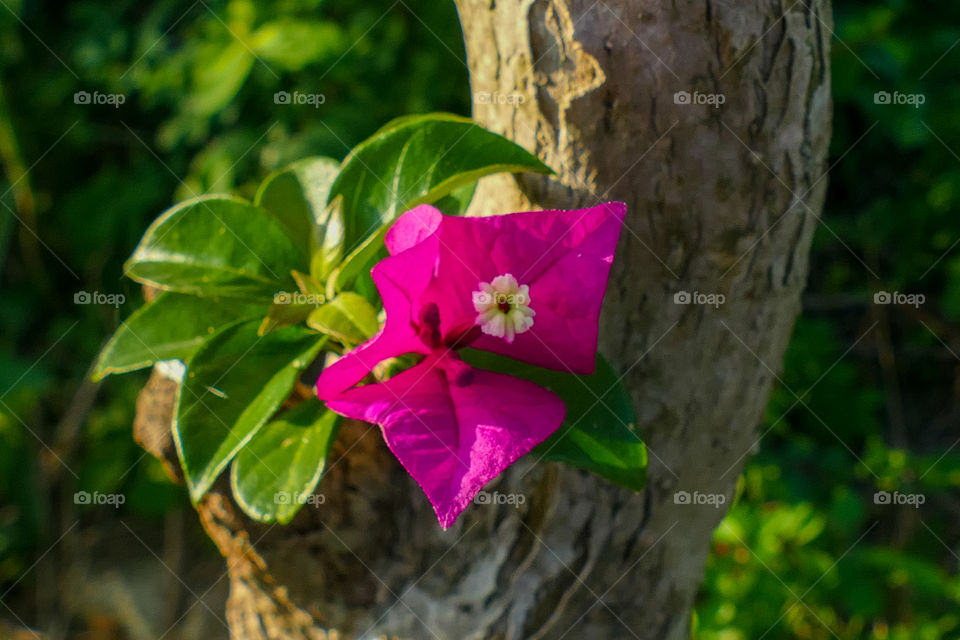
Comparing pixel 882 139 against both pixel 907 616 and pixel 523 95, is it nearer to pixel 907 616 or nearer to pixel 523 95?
pixel 907 616

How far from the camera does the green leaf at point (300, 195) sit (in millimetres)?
777

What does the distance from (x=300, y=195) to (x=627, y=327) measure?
35 centimetres

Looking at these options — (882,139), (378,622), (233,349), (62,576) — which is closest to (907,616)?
(882,139)

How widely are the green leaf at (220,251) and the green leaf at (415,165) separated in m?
0.07

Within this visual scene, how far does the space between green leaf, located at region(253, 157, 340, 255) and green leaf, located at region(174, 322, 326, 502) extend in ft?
0.42

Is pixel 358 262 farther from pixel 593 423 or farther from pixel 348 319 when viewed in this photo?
pixel 593 423

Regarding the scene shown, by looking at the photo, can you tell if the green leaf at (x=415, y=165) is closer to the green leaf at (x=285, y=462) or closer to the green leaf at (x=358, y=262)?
the green leaf at (x=358, y=262)

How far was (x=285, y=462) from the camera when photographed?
2.14ft
